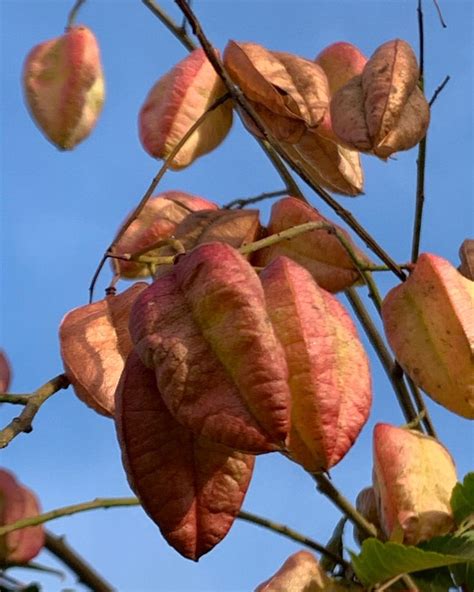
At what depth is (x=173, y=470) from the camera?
92 centimetres

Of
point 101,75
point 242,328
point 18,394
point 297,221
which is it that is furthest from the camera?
point 101,75

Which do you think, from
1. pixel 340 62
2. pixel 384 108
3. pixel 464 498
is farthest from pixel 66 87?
pixel 464 498

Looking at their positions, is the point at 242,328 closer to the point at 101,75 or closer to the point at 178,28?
the point at 178,28

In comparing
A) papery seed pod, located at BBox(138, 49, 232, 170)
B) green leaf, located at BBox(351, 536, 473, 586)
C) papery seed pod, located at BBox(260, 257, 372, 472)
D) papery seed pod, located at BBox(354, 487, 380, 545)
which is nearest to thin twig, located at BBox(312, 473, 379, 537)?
papery seed pod, located at BBox(354, 487, 380, 545)

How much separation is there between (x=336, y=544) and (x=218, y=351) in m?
0.64

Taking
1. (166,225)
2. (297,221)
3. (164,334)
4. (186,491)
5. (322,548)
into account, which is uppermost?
(166,225)

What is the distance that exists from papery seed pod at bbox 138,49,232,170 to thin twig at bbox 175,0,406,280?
265 millimetres

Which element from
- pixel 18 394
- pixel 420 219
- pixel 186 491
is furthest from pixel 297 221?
pixel 186 491

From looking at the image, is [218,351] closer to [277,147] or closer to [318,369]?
[318,369]

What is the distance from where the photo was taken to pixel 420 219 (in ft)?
4.88

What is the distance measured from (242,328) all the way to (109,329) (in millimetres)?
362

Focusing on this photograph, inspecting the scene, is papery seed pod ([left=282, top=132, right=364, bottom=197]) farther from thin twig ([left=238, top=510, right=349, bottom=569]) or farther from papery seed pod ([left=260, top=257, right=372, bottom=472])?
papery seed pod ([left=260, top=257, right=372, bottom=472])

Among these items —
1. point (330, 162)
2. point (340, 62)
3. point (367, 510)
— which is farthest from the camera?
point (340, 62)

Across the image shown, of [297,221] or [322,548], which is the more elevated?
[297,221]
